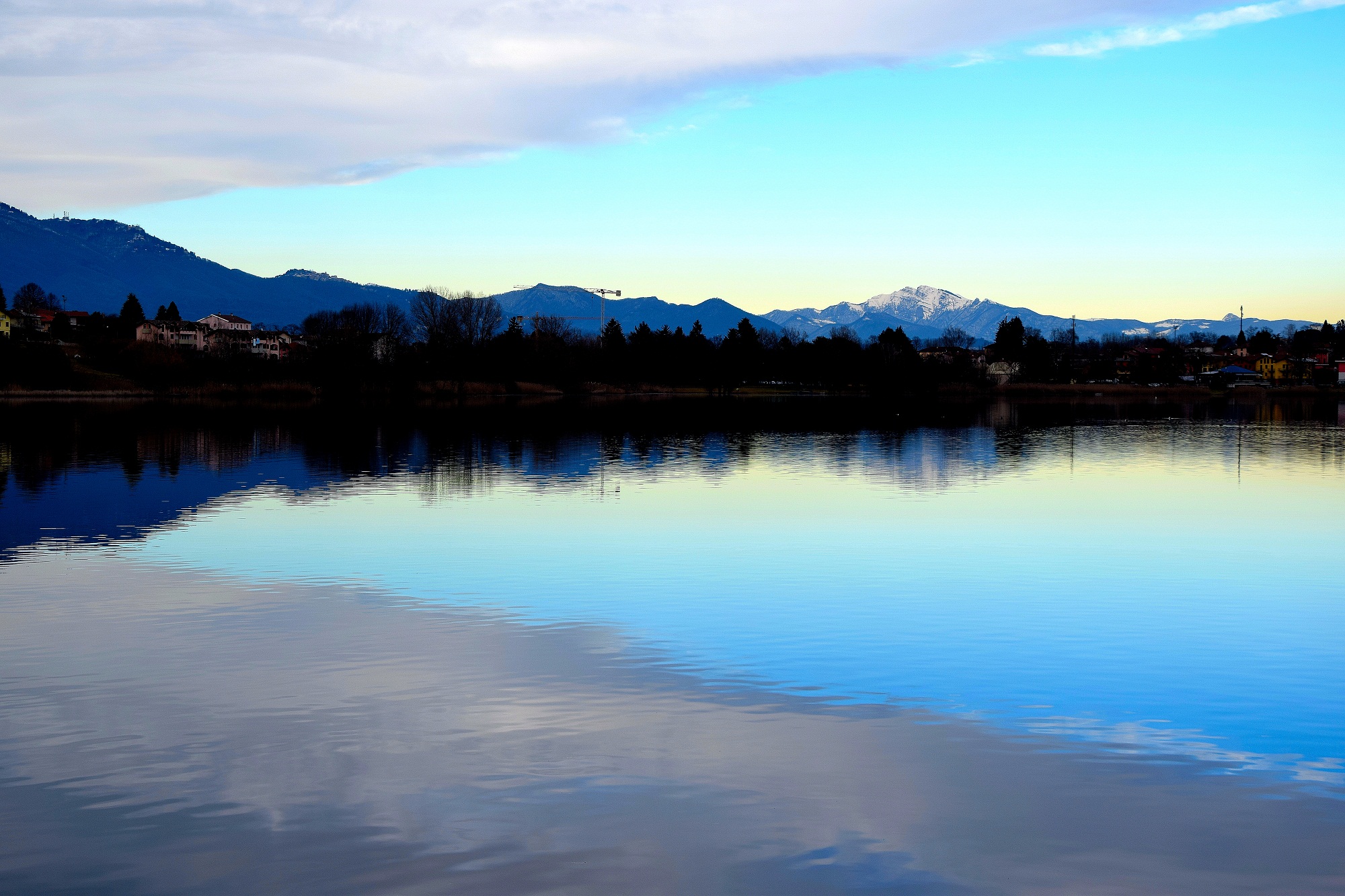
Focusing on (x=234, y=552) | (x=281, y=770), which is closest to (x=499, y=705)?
(x=281, y=770)

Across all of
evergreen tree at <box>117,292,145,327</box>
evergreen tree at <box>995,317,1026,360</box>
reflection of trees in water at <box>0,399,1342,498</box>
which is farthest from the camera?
evergreen tree at <box>117,292,145,327</box>

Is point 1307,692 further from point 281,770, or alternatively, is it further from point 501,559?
point 501,559

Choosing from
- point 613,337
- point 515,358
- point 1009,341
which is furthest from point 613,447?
point 1009,341

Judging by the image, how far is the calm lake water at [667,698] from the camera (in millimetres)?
6574

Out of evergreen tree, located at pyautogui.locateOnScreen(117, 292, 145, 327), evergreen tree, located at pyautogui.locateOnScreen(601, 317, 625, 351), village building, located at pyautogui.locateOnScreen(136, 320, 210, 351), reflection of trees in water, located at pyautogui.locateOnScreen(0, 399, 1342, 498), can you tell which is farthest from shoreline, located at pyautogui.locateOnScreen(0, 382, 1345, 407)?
evergreen tree, located at pyautogui.locateOnScreen(117, 292, 145, 327)

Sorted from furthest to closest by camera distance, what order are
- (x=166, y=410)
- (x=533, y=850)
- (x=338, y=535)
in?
1. (x=166, y=410)
2. (x=338, y=535)
3. (x=533, y=850)

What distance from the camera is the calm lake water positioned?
6.57m

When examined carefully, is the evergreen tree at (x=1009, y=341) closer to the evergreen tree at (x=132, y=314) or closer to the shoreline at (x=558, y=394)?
the shoreline at (x=558, y=394)

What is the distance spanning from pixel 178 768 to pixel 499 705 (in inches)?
102

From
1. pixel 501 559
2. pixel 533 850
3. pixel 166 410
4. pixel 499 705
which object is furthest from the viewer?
pixel 166 410

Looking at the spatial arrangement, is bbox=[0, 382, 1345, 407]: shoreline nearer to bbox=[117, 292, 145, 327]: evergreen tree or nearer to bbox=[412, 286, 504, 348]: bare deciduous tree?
bbox=[412, 286, 504, 348]: bare deciduous tree

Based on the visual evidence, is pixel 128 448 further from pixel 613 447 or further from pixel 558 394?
pixel 558 394

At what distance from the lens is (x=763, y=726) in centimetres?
888

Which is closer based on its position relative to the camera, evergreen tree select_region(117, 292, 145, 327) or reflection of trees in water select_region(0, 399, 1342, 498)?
reflection of trees in water select_region(0, 399, 1342, 498)
